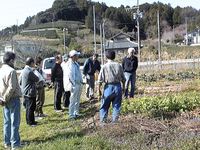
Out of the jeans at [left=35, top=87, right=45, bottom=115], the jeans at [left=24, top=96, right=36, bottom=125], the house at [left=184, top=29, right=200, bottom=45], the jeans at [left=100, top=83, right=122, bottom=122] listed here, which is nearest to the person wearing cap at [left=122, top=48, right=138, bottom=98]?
the jeans at [left=35, top=87, right=45, bottom=115]

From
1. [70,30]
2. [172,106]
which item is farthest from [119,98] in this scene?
[70,30]

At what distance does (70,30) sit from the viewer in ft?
352

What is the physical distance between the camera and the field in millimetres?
8188

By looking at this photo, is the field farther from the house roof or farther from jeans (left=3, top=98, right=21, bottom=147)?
the house roof

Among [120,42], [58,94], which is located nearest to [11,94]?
[58,94]

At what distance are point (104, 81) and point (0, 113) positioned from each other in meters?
7.35

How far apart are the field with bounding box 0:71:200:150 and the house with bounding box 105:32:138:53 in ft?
242

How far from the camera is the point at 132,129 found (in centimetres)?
934

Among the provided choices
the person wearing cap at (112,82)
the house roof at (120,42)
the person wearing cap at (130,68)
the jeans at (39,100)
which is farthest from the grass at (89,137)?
the house roof at (120,42)

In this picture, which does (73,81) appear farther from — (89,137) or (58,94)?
(89,137)

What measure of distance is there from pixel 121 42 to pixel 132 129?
82.6 metres

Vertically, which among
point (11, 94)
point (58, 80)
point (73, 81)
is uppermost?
point (11, 94)

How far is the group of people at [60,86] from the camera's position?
9.66 metres

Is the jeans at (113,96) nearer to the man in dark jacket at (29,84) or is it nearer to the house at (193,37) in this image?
the man in dark jacket at (29,84)
